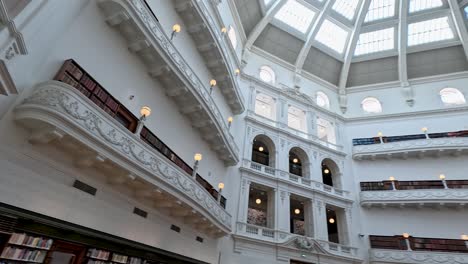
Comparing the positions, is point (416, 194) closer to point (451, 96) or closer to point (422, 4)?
point (451, 96)

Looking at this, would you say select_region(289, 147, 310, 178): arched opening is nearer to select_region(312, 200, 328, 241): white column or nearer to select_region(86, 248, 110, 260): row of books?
select_region(312, 200, 328, 241): white column

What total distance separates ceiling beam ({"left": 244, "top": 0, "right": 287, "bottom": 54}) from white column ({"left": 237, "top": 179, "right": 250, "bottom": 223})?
1090 cm

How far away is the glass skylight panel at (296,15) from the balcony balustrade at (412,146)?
11.1m

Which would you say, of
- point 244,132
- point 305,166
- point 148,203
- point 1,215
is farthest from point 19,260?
point 305,166

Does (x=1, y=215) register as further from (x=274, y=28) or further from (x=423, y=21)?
(x=423, y=21)

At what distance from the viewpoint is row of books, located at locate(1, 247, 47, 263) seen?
4980 mm

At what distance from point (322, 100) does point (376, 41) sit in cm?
724

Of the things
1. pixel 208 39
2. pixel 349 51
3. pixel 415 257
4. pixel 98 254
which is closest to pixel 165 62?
pixel 208 39

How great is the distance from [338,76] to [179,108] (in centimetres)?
1864

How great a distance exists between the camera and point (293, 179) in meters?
17.9

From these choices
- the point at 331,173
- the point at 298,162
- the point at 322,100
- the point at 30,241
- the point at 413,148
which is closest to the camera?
the point at 30,241

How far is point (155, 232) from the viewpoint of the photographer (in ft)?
28.8

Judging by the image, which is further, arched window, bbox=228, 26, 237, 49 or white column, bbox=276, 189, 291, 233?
arched window, bbox=228, 26, 237, 49

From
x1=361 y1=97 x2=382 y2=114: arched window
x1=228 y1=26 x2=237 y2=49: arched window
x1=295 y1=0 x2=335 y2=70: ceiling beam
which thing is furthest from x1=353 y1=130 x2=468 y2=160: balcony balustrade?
x1=228 y1=26 x2=237 y2=49: arched window
